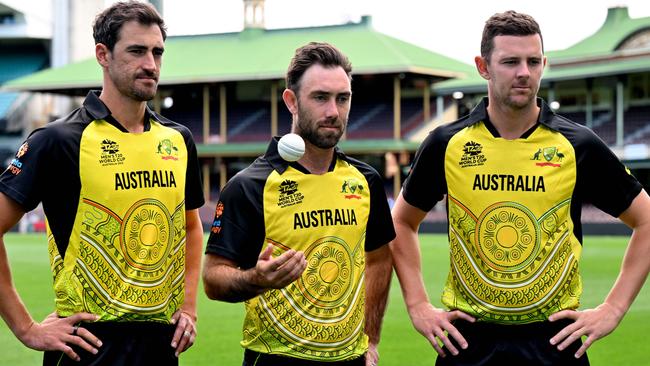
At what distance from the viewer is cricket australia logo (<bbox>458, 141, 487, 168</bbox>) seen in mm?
4555

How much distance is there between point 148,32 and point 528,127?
6.03 feet

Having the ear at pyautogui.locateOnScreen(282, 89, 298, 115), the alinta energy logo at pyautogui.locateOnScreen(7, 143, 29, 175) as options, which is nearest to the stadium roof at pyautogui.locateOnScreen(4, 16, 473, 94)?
the ear at pyautogui.locateOnScreen(282, 89, 298, 115)

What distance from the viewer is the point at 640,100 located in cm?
4300

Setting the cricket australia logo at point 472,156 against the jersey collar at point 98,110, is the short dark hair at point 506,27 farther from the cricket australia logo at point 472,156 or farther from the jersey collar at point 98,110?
the jersey collar at point 98,110

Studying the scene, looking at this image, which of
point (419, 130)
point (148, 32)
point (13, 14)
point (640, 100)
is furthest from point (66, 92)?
point (148, 32)

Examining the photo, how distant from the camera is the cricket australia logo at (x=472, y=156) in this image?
4.55m

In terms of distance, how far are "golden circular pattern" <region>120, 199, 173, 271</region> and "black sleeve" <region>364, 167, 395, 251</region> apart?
3.25ft

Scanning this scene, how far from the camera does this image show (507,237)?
Result: 4469 mm

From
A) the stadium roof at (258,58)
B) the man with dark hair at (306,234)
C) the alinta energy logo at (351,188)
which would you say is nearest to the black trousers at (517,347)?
the man with dark hair at (306,234)

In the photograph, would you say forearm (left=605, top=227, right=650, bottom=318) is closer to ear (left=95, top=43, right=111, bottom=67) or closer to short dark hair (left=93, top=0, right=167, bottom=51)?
short dark hair (left=93, top=0, right=167, bottom=51)

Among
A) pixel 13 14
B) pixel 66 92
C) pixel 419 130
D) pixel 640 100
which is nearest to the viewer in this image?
pixel 640 100

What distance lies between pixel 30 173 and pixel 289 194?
1.15 metres

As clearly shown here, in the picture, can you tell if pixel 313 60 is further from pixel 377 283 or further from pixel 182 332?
pixel 182 332

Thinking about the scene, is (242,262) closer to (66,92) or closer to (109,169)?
(109,169)
